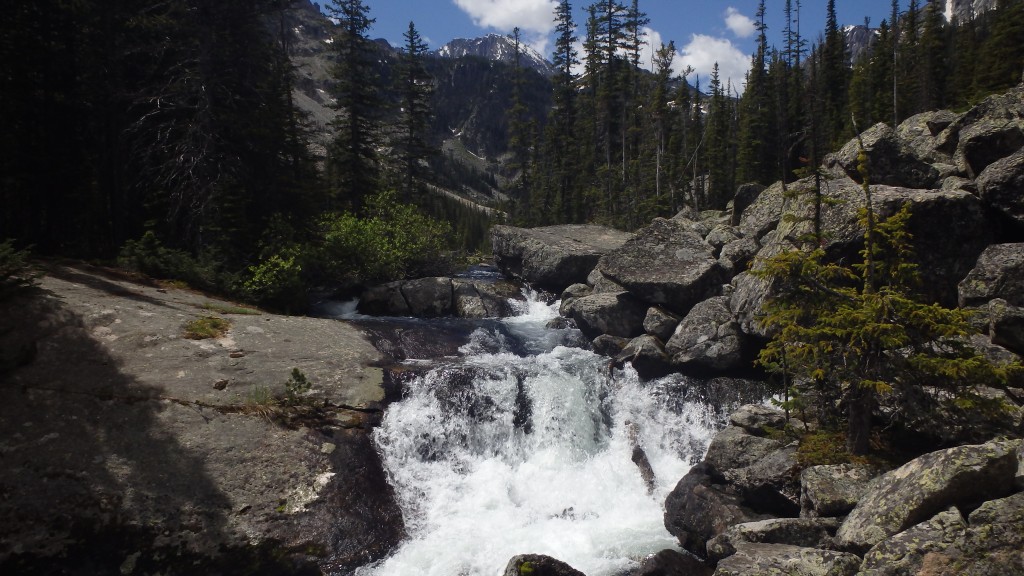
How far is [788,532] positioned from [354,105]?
30.3m

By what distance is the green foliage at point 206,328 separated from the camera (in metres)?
13.0

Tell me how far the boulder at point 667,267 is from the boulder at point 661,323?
0.81 meters

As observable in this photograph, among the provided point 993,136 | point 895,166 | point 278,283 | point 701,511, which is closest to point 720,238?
point 895,166

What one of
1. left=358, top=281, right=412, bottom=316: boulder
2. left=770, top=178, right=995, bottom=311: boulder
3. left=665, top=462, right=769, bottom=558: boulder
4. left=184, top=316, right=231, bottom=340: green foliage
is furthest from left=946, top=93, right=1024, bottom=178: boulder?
left=184, top=316, right=231, bottom=340: green foliage

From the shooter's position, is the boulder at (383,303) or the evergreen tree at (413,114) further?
the evergreen tree at (413,114)

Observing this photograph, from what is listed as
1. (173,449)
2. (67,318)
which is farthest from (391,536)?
(67,318)

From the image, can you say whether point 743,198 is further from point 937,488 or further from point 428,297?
point 937,488

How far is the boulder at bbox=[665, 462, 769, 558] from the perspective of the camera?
9.96 metres

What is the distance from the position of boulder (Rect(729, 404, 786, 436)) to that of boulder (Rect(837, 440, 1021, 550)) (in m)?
3.78

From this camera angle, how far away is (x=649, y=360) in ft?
52.9

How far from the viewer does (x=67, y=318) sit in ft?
38.7

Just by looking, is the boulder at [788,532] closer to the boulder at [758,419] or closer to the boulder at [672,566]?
the boulder at [672,566]

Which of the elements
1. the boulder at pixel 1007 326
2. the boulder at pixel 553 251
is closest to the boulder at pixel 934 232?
the boulder at pixel 1007 326

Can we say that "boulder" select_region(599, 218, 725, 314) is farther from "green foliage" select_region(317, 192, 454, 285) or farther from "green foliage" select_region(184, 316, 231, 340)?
"green foliage" select_region(184, 316, 231, 340)
